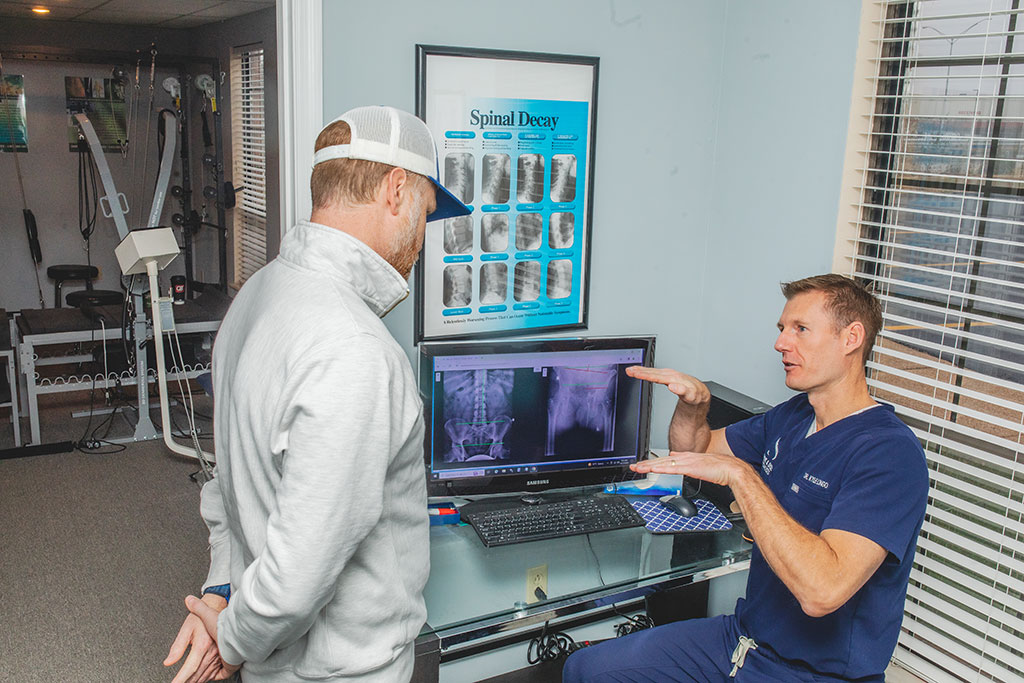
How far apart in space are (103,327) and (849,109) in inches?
165

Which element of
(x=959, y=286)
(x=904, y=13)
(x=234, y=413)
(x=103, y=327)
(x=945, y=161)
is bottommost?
(x=103, y=327)

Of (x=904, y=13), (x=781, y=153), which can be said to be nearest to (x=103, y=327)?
(x=781, y=153)

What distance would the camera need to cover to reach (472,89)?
2.10 m

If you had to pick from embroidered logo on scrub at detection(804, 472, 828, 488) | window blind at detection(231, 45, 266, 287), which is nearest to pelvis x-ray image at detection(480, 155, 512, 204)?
embroidered logo on scrub at detection(804, 472, 828, 488)

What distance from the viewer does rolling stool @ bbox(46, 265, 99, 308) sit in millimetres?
6414

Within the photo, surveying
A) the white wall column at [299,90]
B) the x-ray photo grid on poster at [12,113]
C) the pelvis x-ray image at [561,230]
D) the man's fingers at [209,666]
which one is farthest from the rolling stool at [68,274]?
the man's fingers at [209,666]

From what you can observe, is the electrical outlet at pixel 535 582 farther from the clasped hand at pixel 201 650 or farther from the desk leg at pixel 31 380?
the desk leg at pixel 31 380

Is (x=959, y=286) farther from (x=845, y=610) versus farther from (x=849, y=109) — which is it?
(x=845, y=610)

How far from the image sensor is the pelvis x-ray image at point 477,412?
206cm

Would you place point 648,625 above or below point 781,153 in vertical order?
below

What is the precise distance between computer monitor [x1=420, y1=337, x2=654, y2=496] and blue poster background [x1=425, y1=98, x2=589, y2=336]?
211mm

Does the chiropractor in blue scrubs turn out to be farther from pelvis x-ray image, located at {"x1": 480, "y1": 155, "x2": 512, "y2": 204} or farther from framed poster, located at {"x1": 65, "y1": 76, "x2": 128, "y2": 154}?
framed poster, located at {"x1": 65, "y1": 76, "x2": 128, "y2": 154}

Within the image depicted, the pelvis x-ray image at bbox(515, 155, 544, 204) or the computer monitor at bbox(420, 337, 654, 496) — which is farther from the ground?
the pelvis x-ray image at bbox(515, 155, 544, 204)

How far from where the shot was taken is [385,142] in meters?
1.22
